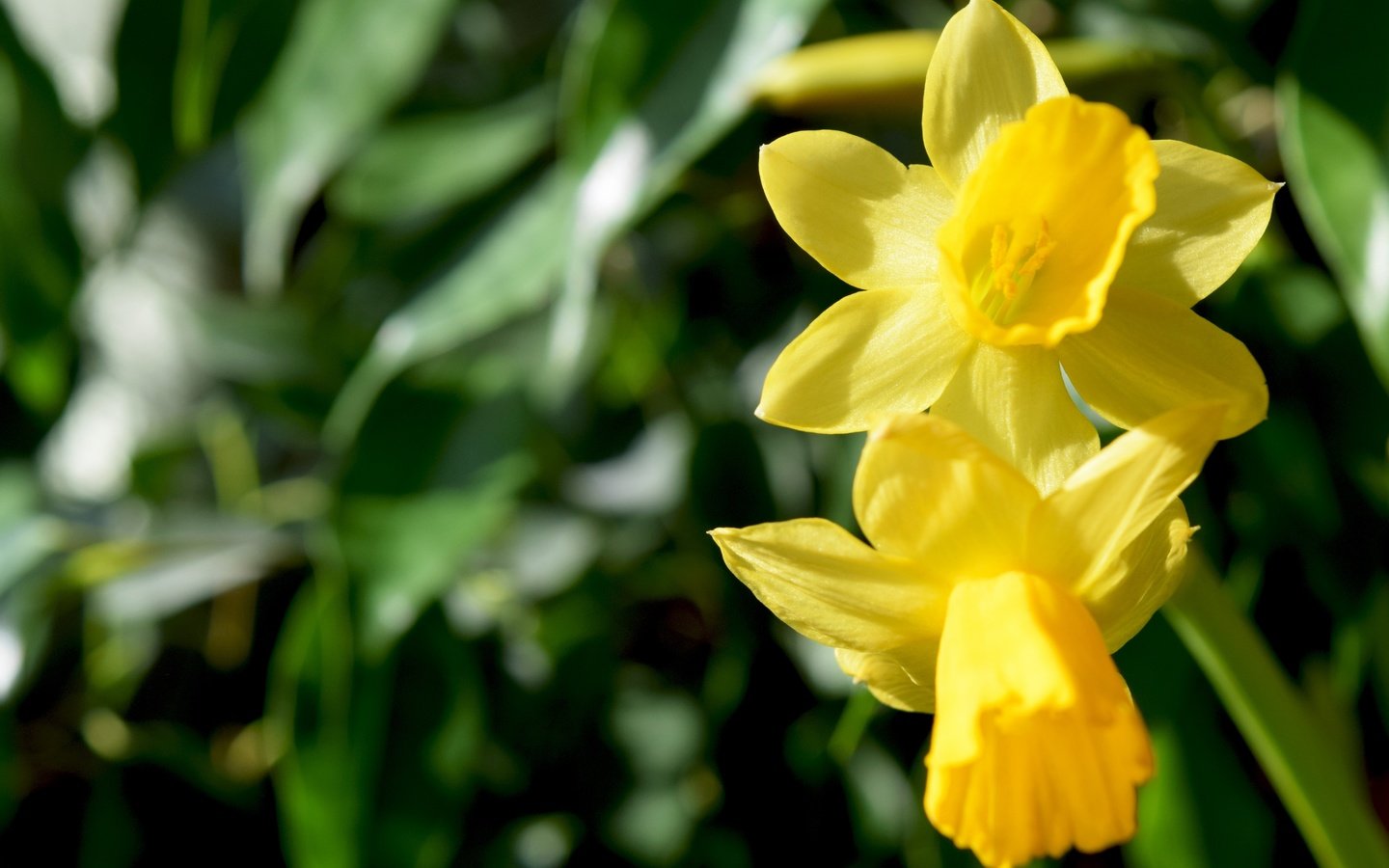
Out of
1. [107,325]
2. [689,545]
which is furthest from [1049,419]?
[107,325]

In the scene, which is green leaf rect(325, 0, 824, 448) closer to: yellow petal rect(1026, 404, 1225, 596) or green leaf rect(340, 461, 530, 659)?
green leaf rect(340, 461, 530, 659)

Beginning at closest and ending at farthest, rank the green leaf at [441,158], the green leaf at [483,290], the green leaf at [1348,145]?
the green leaf at [1348,145] → the green leaf at [483,290] → the green leaf at [441,158]

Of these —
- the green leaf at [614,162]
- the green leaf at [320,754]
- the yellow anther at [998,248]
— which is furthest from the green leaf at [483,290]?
the yellow anther at [998,248]

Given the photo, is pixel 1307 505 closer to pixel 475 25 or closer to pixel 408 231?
pixel 408 231

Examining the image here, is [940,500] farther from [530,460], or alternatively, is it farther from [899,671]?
[530,460]

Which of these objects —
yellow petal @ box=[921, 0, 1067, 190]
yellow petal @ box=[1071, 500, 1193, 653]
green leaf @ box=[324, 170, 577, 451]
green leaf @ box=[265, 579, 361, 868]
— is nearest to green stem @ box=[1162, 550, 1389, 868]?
yellow petal @ box=[1071, 500, 1193, 653]

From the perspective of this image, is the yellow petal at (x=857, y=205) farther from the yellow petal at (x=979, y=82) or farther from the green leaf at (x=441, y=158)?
the green leaf at (x=441, y=158)
